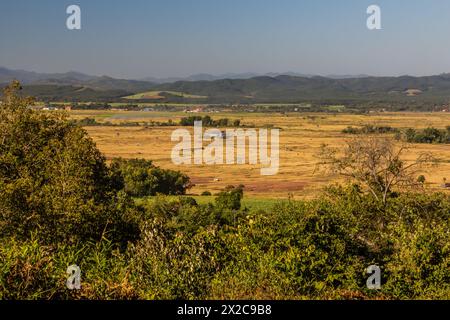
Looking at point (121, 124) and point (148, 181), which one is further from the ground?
point (121, 124)

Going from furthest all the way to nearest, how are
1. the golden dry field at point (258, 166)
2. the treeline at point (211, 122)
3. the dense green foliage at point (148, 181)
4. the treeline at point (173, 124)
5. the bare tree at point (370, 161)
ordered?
the treeline at point (173, 124) < the treeline at point (211, 122) < the golden dry field at point (258, 166) < the dense green foliage at point (148, 181) < the bare tree at point (370, 161)

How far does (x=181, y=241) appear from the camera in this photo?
12.8m

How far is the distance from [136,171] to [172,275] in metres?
52.6

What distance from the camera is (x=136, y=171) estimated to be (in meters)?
62.8

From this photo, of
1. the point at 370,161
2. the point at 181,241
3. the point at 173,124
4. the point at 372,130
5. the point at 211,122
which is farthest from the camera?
the point at 173,124

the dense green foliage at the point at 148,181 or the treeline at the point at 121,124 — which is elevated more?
the treeline at the point at 121,124

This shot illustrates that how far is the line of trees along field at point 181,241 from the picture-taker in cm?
1061

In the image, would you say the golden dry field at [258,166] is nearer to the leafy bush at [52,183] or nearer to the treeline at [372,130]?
the treeline at [372,130]

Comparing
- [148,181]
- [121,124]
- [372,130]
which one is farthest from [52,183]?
[121,124]

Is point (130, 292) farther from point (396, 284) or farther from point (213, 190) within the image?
point (213, 190)

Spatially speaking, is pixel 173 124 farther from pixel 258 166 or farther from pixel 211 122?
pixel 258 166

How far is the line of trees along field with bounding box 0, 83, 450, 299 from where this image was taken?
1061cm

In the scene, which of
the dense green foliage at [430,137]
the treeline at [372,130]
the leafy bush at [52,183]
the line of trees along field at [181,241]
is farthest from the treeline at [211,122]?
the leafy bush at [52,183]
